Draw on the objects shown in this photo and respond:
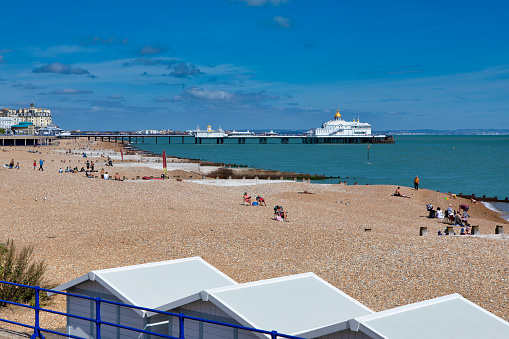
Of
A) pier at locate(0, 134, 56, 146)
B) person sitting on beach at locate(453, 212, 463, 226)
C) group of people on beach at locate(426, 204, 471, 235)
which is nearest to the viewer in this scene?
group of people on beach at locate(426, 204, 471, 235)

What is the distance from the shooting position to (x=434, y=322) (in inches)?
241

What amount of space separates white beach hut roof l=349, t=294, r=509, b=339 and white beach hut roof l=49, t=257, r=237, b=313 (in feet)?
8.01

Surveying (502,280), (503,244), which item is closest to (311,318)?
(502,280)

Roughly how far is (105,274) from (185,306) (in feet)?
5.83

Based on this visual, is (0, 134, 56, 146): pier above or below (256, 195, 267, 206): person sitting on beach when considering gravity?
above

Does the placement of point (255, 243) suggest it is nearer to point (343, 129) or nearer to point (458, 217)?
point (458, 217)

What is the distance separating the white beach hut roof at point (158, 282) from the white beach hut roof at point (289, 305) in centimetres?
75

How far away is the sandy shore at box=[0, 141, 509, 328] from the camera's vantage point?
1306 centimetres

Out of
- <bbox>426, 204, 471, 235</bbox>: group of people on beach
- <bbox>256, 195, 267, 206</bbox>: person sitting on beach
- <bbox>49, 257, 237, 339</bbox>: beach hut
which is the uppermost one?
<bbox>49, 257, 237, 339</bbox>: beach hut

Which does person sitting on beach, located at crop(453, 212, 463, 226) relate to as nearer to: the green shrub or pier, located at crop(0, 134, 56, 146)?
the green shrub

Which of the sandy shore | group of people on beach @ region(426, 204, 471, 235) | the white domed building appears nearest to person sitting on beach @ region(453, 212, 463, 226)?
group of people on beach @ region(426, 204, 471, 235)

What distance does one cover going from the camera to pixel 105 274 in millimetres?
7855

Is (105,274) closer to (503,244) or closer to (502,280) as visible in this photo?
(502,280)

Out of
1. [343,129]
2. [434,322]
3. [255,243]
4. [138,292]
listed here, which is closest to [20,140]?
[255,243]
